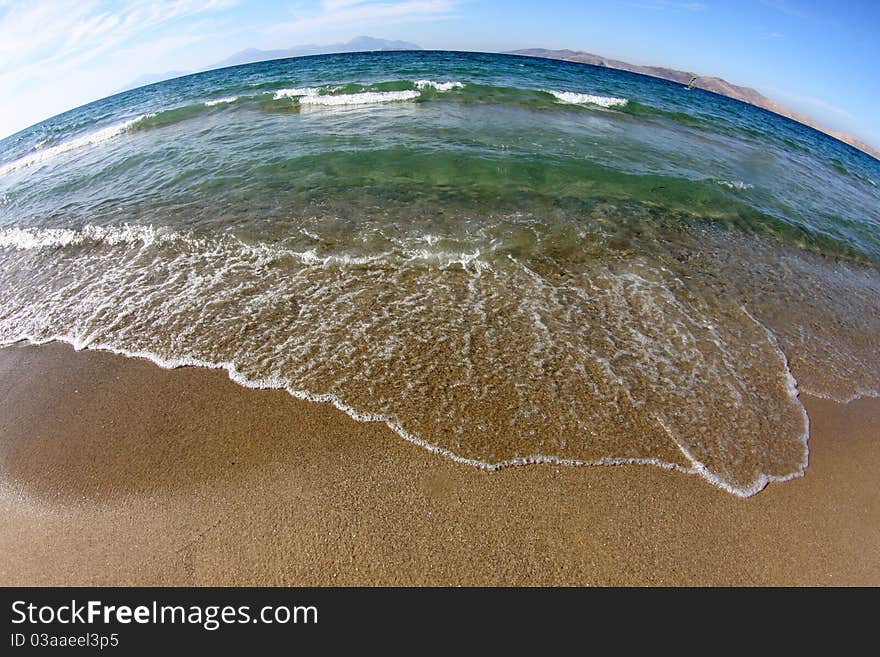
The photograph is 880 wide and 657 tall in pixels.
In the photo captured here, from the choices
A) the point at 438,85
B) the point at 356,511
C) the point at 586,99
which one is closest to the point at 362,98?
the point at 438,85

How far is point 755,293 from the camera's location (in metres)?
7.09

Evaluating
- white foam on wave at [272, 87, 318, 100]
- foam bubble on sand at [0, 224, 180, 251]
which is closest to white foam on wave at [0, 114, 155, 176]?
white foam on wave at [272, 87, 318, 100]

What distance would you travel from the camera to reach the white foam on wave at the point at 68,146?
18172 millimetres

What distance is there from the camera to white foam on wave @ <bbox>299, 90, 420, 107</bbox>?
21094 millimetres

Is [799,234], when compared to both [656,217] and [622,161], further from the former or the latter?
[622,161]

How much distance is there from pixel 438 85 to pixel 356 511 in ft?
88.4

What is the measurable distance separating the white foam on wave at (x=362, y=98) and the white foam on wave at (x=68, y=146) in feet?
31.1

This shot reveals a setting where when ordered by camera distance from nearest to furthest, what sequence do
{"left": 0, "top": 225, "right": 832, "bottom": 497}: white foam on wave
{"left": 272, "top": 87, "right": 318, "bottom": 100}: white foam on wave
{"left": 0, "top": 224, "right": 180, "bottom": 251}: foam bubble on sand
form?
{"left": 0, "top": 225, "right": 832, "bottom": 497}: white foam on wave, {"left": 0, "top": 224, "right": 180, "bottom": 251}: foam bubble on sand, {"left": 272, "top": 87, "right": 318, "bottom": 100}: white foam on wave

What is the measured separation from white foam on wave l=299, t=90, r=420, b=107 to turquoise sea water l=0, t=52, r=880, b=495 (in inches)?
302

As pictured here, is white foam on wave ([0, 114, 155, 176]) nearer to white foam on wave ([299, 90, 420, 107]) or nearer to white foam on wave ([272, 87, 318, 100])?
white foam on wave ([272, 87, 318, 100])

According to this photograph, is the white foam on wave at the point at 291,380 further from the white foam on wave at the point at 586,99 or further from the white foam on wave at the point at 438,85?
the white foam on wave at the point at 586,99
